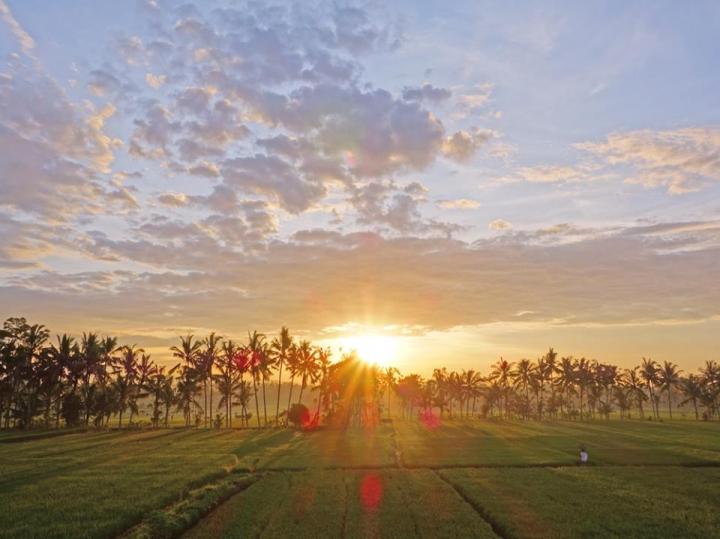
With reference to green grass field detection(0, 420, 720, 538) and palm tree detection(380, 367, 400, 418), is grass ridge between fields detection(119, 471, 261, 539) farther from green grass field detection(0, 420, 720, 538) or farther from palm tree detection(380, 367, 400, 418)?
palm tree detection(380, 367, 400, 418)

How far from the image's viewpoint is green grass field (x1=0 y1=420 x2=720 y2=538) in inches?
1094

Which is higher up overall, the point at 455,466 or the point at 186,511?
the point at 186,511

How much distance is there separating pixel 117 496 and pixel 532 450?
146ft

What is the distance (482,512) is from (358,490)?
9.56m

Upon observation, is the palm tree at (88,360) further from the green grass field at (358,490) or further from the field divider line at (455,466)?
the field divider line at (455,466)

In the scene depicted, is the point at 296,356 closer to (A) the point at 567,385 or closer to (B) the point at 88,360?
(B) the point at 88,360

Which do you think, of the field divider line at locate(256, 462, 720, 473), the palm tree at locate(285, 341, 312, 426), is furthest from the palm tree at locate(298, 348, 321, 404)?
the field divider line at locate(256, 462, 720, 473)

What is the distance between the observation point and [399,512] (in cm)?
3056

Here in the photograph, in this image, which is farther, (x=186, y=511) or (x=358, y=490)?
(x=358, y=490)

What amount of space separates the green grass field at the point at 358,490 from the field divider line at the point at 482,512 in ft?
0.37

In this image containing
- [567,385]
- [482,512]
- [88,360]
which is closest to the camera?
[482,512]

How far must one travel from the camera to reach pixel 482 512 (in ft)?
102

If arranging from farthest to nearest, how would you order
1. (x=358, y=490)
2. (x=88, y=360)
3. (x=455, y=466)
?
(x=88, y=360) < (x=455, y=466) < (x=358, y=490)

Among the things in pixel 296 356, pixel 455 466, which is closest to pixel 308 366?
pixel 296 356
